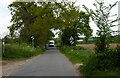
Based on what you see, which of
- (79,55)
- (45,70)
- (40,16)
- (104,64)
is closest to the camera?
(104,64)

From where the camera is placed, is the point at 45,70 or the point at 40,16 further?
the point at 40,16

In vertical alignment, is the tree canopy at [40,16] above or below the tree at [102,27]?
above

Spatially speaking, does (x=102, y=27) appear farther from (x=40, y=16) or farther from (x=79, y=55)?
(x=40, y=16)

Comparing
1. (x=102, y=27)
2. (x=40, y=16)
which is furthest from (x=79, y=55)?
(x=40, y=16)

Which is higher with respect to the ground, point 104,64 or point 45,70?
point 104,64

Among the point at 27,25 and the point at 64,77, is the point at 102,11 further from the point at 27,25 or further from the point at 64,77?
the point at 27,25

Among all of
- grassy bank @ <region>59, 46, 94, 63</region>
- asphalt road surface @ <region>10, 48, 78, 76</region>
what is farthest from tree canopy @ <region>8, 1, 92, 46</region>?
asphalt road surface @ <region>10, 48, 78, 76</region>

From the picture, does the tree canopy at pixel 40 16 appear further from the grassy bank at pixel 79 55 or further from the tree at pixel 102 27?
the tree at pixel 102 27

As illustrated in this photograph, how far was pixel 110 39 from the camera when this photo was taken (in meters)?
11.9

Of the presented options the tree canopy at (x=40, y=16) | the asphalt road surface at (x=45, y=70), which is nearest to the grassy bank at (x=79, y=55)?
the asphalt road surface at (x=45, y=70)

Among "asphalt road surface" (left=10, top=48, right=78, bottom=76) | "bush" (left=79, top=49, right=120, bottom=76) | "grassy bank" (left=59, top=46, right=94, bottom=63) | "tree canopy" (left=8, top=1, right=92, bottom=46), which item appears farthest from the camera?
"tree canopy" (left=8, top=1, right=92, bottom=46)

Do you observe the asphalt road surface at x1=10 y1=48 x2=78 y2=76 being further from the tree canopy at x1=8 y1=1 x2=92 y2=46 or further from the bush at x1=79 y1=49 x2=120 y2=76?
the tree canopy at x1=8 y1=1 x2=92 y2=46

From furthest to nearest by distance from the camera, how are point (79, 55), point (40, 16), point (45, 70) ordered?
point (40, 16), point (79, 55), point (45, 70)

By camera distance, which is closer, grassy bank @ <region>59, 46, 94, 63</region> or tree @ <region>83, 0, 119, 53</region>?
tree @ <region>83, 0, 119, 53</region>
